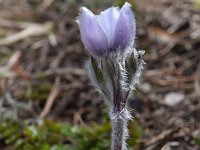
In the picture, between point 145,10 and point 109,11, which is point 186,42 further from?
point 109,11

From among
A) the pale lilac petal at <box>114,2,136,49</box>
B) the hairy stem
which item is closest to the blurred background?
the hairy stem

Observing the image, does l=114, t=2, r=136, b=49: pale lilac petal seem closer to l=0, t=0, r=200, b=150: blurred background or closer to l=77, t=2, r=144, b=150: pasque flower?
l=77, t=2, r=144, b=150: pasque flower

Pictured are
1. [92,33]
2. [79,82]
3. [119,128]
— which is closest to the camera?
[92,33]

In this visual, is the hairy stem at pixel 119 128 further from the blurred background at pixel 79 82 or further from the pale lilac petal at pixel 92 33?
the blurred background at pixel 79 82

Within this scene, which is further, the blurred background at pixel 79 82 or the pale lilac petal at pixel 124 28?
the blurred background at pixel 79 82

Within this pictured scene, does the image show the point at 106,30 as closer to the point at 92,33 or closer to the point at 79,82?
the point at 92,33

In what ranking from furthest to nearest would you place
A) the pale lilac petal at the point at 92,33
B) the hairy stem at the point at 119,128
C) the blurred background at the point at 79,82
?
the blurred background at the point at 79,82 → the hairy stem at the point at 119,128 → the pale lilac petal at the point at 92,33

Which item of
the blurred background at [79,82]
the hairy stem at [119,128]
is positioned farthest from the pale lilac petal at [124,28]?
the blurred background at [79,82]

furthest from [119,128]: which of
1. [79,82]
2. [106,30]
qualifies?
[79,82]
